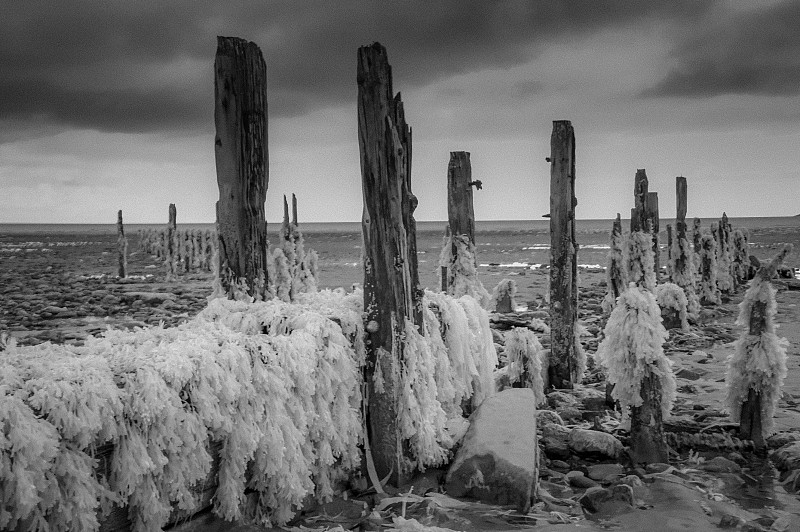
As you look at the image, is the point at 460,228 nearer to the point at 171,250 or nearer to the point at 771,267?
the point at 771,267

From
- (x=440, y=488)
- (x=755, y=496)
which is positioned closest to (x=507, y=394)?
(x=440, y=488)

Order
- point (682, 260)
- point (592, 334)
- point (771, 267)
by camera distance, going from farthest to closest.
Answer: point (682, 260) < point (592, 334) < point (771, 267)

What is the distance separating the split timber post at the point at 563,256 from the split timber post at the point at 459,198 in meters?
1.32

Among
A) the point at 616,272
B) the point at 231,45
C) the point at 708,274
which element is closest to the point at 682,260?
the point at 708,274

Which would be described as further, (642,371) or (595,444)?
(595,444)

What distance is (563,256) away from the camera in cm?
867

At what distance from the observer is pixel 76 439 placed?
305cm

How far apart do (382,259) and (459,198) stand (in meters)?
4.39

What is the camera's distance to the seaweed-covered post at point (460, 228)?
9.36m

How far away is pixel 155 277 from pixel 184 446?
24242 mm

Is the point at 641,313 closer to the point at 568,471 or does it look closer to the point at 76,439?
the point at 568,471

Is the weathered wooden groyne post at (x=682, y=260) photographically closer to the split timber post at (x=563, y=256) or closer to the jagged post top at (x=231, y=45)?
the split timber post at (x=563, y=256)

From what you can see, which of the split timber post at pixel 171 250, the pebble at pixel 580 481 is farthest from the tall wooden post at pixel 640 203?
the split timber post at pixel 171 250

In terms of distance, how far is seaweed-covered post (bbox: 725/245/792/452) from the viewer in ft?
19.4
